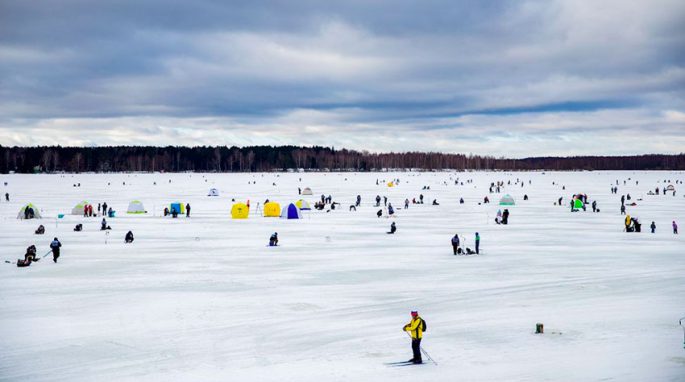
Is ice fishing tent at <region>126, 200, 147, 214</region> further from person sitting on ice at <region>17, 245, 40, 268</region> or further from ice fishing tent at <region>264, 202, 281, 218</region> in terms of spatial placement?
person sitting on ice at <region>17, 245, 40, 268</region>

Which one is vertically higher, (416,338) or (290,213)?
(290,213)

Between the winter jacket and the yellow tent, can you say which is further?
the yellow tent

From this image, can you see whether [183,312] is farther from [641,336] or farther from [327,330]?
[641,336]

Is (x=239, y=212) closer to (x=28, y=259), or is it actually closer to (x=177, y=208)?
(x=177, y=208)

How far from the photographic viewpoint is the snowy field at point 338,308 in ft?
35.3

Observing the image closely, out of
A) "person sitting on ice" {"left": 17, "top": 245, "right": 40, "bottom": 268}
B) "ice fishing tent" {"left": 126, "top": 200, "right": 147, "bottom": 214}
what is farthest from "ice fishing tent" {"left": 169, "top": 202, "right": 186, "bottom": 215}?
"person sitting on ice" {"left": 17, "top": 245, "right": 40, "bottom": 268}

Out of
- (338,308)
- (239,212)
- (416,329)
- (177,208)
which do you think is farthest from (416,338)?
(177,208)

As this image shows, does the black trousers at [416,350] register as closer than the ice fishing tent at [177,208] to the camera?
Yes

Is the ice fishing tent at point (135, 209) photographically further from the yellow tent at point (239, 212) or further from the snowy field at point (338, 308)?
the snowy field at point (338, 308)

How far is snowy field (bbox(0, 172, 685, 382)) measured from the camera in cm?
1075

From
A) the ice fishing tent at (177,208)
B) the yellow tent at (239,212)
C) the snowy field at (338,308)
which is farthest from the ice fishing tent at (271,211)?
the snowy field at (338,308)

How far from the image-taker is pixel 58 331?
42.5 ft

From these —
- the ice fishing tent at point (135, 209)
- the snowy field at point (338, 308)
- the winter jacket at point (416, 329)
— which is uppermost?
the ice fishing tent at point (135, 209)

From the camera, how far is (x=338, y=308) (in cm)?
1511
